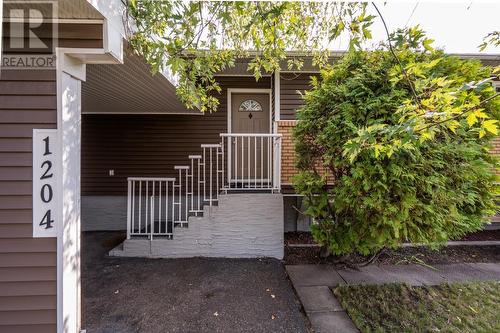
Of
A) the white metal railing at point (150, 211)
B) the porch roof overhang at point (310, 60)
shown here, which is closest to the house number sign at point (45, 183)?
the white metal railing at point (150, 211)

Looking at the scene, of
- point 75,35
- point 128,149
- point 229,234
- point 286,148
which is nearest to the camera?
point 75,35

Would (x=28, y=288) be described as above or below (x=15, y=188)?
below

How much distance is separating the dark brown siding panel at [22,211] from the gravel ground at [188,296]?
3.04 feet

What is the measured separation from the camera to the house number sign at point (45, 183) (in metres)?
2.02

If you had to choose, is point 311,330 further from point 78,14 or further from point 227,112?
point 227,112

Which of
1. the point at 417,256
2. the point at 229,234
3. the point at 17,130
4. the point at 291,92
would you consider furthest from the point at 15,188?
the point at 417,256

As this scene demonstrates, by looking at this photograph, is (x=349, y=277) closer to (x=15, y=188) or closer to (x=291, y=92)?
(x=291, y=92)

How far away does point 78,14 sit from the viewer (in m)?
1.91

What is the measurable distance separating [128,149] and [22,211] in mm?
4837

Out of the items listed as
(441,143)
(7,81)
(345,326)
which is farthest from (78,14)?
(441,143)

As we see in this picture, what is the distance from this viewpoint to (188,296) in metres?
3.35

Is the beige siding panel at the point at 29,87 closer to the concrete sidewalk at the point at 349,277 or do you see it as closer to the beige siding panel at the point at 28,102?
the beige siding panel at the point at 28,102

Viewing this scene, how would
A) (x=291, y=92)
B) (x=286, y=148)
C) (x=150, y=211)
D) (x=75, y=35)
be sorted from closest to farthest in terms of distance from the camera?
(x=75, y=35), (x=286, y=148), (x=150, y=211), (x=291, y=92)

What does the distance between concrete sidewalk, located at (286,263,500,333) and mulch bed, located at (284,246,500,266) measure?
17 cm
